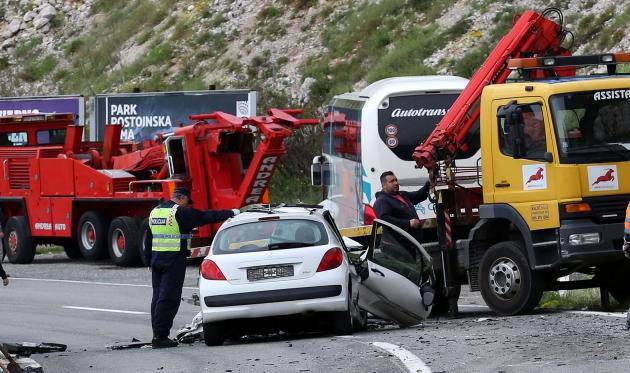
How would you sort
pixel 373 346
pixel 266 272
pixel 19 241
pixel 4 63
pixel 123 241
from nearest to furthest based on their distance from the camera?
1. pixel 373 346
2. pixel 266 272
3. pixel 123 241
4. pixel 19 241
5. pixel 4 63

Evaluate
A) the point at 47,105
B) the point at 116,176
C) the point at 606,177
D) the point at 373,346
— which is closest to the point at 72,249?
the point at 116,176

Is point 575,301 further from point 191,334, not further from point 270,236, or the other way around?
point 191,334

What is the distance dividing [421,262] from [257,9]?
3170cm

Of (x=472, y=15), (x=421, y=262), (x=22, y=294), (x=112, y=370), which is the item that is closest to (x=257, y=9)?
(x=472, y=15)

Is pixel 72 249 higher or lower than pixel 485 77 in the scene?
lower

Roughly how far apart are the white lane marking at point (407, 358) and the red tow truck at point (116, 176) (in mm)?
10790

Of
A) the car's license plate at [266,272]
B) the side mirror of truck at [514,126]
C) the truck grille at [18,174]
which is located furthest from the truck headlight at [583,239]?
the truck grille at [18,174]

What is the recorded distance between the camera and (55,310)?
20.4 meters

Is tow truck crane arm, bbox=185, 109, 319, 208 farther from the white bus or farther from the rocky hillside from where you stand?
the rocky hillside

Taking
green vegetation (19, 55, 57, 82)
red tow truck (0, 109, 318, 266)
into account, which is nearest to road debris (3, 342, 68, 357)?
red tow truck (0, 109, 318, 266)

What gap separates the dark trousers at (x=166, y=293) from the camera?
14684mm

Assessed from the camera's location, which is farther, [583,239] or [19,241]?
[19,241]

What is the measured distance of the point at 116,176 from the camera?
27.5 m

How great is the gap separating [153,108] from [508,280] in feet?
66.3
